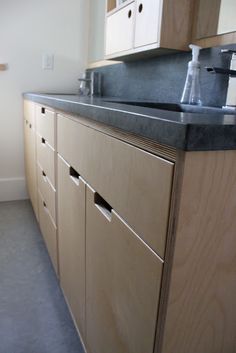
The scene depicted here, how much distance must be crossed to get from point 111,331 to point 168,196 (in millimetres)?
448

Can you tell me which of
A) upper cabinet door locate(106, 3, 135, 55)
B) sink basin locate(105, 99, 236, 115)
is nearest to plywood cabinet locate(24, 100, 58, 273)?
sink basin locate(105, 99, 236, 115)

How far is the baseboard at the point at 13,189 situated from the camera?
2422 mm

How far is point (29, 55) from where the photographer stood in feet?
7.35

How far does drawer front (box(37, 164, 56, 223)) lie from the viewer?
1.32 metres

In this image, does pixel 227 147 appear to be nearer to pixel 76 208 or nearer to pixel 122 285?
pixel 122 285

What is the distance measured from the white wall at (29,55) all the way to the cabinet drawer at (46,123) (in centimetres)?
79

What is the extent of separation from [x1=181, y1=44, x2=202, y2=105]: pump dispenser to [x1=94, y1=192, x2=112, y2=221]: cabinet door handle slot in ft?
1.87

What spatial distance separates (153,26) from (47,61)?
1351 millimetres

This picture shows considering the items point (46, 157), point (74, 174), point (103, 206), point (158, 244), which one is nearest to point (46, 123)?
point (46, 157)

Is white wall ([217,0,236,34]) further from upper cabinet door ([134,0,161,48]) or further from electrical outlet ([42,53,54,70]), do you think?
electrical outlet ([42,53,54,70])

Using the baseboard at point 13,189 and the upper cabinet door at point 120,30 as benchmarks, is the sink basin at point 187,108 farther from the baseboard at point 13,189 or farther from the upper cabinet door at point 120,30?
the baseboard at point 13,189

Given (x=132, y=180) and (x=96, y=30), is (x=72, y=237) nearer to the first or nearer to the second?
(x=132, y=180)

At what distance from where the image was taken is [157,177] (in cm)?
45

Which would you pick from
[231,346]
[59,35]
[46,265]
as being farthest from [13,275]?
[59,35]
